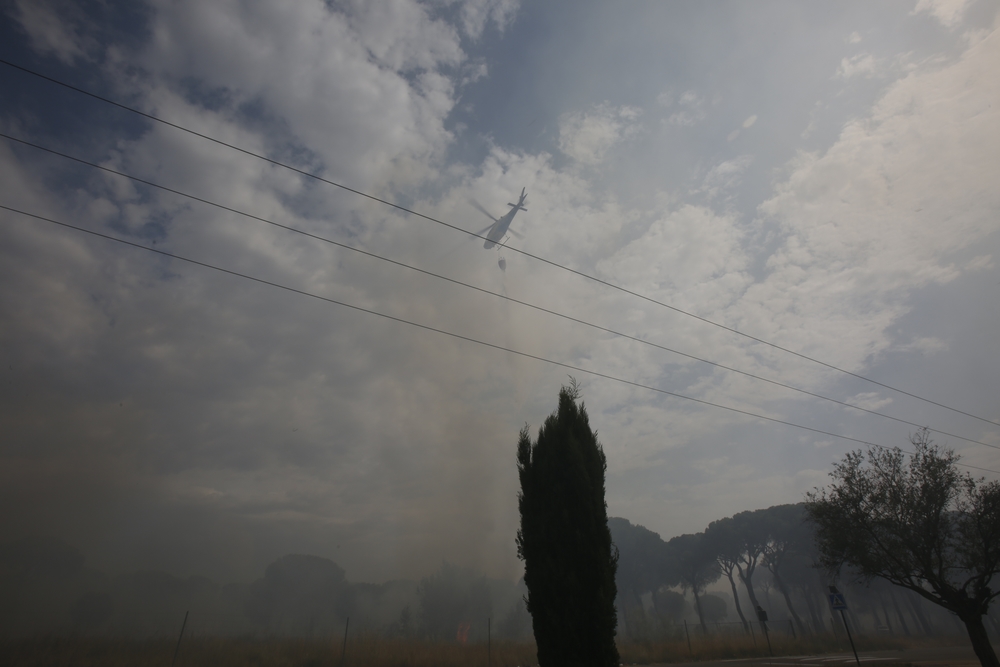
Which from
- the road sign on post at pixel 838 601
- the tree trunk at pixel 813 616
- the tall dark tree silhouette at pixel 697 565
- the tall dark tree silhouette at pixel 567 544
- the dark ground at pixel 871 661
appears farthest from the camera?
the tall dark tree silhouette at pixel 697 565

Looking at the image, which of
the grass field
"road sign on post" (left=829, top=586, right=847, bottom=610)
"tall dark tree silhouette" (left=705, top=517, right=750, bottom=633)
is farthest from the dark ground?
"tall dark tree silhouette" (left=705, top=517, right=750, bottom=633)

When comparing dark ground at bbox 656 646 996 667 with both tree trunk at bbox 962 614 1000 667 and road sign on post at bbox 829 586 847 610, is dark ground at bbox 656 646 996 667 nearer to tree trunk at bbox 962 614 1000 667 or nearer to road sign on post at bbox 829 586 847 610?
tree trunk at bbox 962 614 1000 667

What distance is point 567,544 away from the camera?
10.1 meters

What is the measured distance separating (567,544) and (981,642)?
17.1 meters

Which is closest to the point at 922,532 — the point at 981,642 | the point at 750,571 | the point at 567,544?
the point at 981,642

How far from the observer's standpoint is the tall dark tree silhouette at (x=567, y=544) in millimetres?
9359

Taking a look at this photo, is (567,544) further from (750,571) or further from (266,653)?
(750,571)

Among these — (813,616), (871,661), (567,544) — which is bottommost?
(813,616)

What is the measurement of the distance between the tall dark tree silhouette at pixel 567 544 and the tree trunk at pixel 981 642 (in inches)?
597

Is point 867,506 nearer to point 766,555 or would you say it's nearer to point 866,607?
A: point 766,555

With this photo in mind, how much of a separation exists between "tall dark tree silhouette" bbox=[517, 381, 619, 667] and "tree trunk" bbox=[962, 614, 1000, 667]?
1516 cm

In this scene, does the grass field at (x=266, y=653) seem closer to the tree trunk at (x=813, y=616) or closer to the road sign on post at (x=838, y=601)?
the road sign on post at (x=838, y=601)

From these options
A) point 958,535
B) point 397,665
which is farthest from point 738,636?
point 397,665

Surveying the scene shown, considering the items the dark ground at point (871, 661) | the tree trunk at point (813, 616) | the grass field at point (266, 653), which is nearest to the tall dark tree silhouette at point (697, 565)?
the tree trunk at point (813, 616)
